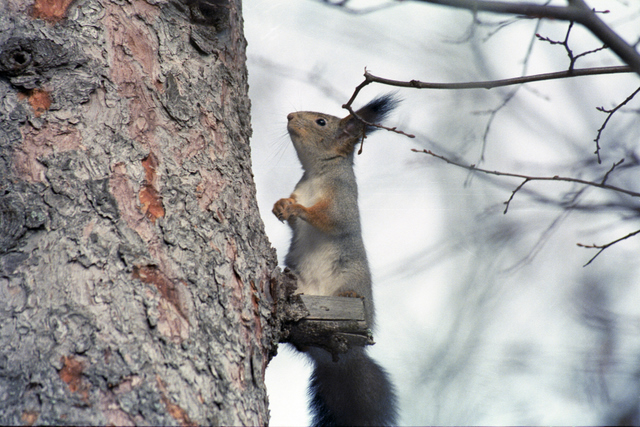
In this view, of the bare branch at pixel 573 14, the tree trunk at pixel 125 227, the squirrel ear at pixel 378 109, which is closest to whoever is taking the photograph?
the tree trunk at pixel 125 227

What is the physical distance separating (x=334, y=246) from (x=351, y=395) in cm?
73

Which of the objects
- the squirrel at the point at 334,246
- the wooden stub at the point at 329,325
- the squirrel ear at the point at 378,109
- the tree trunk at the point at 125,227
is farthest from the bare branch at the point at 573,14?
the squirrel ear at the point at 378,109

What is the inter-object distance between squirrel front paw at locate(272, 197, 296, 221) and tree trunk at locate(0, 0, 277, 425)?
707mm

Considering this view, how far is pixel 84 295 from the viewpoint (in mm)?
1146

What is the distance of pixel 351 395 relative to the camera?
2.28 m

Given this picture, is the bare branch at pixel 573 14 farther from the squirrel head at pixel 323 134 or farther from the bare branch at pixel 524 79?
the squirrel head at pixel 323 134

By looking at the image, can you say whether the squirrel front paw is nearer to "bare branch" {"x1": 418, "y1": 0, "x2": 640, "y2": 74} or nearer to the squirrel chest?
the squirrel chest

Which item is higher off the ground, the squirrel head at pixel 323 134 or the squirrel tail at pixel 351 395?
the squirrel head at pixel 323 134

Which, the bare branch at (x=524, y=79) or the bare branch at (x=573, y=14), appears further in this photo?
the bare branch at (x=524, y=79)

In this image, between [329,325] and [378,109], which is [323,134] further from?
[329,325]

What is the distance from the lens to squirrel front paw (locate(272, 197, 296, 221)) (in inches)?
100

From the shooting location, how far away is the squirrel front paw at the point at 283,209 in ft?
8.37

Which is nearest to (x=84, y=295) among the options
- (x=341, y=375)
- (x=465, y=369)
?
(x=341, y=375)

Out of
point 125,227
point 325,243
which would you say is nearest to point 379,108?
point 325,243
